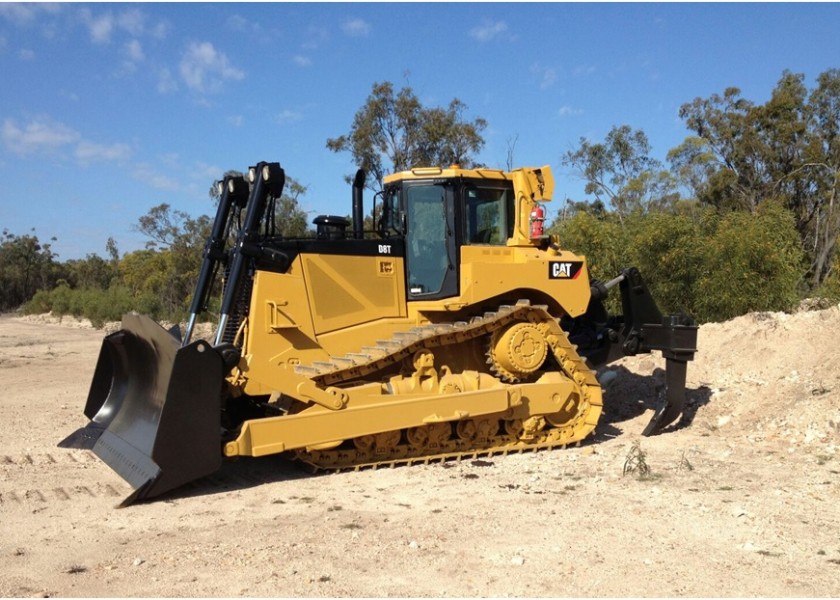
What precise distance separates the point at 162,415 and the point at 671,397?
18.2ft

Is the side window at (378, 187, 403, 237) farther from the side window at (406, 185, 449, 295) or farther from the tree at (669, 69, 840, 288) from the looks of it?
the tree at (669, 69, 840, 288)

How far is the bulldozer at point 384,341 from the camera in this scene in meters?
6.52

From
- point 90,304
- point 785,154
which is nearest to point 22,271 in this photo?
point 90,304

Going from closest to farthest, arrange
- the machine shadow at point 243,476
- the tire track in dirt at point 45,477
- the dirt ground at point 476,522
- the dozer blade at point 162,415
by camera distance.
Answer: the dirt ground at point 476,522, the dozer blade at point 162,415, the tire track in dirt at point 45,477, the machine shadow at point 243,476

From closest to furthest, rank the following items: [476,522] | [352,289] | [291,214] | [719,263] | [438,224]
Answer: [476,522], [352,289], [438,224], [719,263], [291,214]

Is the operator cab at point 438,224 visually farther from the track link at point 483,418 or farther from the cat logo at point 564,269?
the cat logo at point 564,269

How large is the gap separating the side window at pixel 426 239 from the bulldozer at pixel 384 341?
2cm

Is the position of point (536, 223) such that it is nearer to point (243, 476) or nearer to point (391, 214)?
point (391, 214)

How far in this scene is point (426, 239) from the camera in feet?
25.1

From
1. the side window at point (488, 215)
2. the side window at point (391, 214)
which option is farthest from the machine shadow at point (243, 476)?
the side window at point (488, 215)

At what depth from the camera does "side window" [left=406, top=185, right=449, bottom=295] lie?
7.58 m

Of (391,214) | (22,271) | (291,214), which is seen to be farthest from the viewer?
(22,271)

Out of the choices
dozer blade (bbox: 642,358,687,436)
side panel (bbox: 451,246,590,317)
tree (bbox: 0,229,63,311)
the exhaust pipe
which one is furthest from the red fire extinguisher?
tree (bbox: 0,229,63,311)

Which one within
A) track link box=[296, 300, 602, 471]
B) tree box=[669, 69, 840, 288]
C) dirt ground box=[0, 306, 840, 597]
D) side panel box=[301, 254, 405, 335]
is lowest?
dirt ground box=[0, 306, 840, 597]
